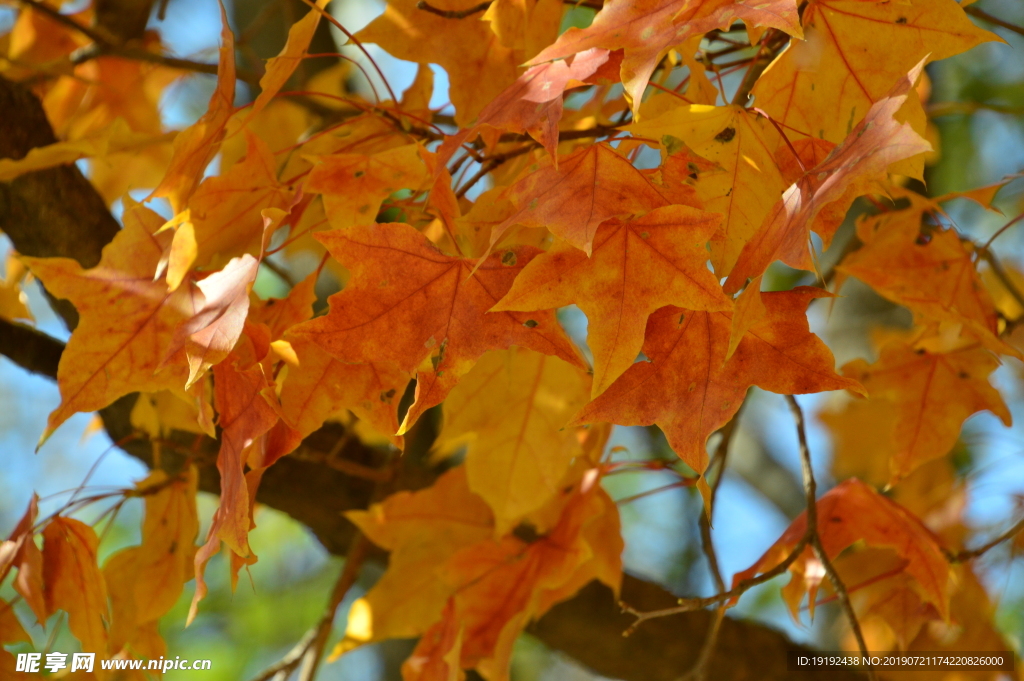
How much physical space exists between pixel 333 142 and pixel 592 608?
71 cm

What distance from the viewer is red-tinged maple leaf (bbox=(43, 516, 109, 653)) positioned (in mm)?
679

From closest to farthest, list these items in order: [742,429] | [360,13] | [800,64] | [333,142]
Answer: [800,64], [333,142], [742,429], [360,13]

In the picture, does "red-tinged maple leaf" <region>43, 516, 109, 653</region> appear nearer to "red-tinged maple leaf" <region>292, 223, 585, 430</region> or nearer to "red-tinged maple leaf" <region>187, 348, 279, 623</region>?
"red-tinged maple leaf" <region>187, 348, 279, 623</region>

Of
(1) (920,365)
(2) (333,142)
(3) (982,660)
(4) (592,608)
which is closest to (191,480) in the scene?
(2) (333,142)

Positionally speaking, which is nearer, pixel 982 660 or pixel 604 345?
pixel 604 345

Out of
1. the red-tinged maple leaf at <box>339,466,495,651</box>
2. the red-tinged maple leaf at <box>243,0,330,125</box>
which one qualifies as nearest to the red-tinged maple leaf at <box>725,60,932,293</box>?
the red-tinged maple leaf at <box>243,0,330,125</box>

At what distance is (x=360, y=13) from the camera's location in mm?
2586

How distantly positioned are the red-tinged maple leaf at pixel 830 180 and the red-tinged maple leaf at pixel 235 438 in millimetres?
310

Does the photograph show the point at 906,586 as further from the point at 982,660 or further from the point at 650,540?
the point at 650,540

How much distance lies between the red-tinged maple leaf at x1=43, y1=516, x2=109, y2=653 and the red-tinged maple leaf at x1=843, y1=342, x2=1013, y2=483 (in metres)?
0.72

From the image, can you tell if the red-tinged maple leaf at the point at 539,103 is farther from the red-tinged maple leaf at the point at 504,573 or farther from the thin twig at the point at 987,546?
the thin twig at the point at 987,546

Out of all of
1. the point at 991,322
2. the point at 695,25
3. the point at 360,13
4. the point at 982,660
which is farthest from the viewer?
the point at 360,13

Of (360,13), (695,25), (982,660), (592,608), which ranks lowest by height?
(982,660)

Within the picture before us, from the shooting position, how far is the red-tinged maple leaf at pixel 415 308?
0.52 metres
